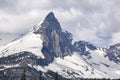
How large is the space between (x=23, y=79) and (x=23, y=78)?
0.20 metres

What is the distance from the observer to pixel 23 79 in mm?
72188

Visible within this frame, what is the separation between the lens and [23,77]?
72.2 meters

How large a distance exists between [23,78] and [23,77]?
0.61 ft

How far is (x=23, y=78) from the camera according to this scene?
72125mm

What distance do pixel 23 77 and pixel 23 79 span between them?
36 cm
